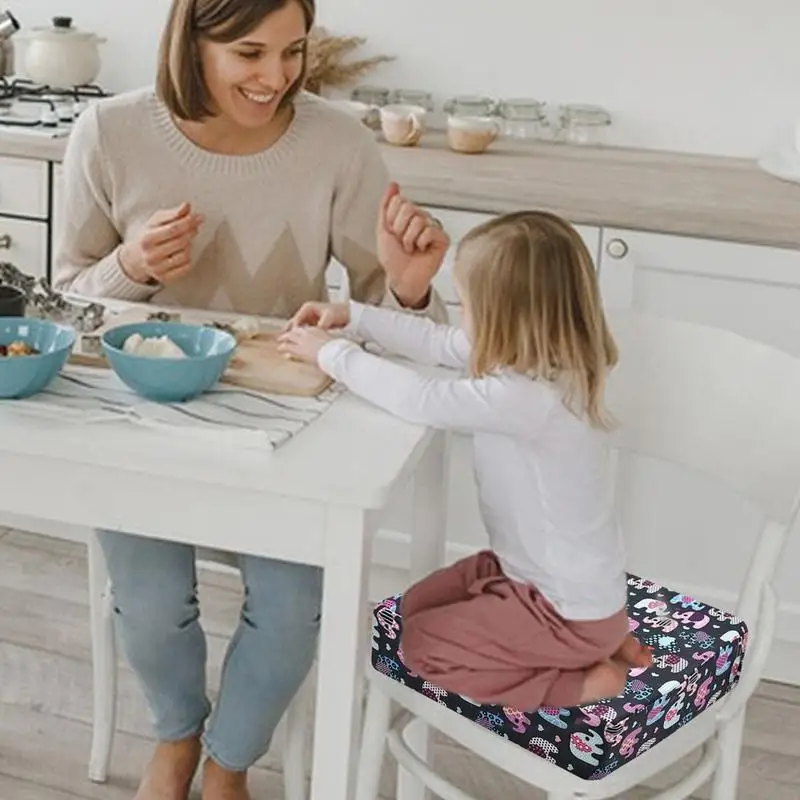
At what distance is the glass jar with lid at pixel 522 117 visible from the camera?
301cm

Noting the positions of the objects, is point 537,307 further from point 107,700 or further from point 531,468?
point 107,700

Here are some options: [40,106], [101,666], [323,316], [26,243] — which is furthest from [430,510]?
[40,106]

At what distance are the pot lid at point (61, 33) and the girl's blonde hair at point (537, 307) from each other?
1704mm

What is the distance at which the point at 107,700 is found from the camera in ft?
7.43

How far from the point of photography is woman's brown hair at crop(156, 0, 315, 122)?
1.94 meters

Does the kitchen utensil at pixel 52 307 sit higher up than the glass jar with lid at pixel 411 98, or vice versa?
the glass jar with lid at pixel 411 98

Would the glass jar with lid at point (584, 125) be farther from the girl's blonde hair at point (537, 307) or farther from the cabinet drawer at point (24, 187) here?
the girl's blonde hair at point (537, 307)

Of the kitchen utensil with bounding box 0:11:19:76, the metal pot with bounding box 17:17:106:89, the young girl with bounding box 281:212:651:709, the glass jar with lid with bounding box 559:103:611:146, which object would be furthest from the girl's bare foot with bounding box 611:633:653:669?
Result: the kitchen utensil with bounding box 0:11:19:76

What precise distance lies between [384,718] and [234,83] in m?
0.85

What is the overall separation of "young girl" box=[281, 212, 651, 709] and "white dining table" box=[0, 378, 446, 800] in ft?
0.33

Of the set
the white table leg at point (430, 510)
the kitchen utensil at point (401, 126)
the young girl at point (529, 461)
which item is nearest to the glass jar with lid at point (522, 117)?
the kitchen utensil at point (401, 126)

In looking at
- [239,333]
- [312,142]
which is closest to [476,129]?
[312,142]

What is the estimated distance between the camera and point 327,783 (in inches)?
62.9

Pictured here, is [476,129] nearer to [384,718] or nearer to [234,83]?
[234,83]
